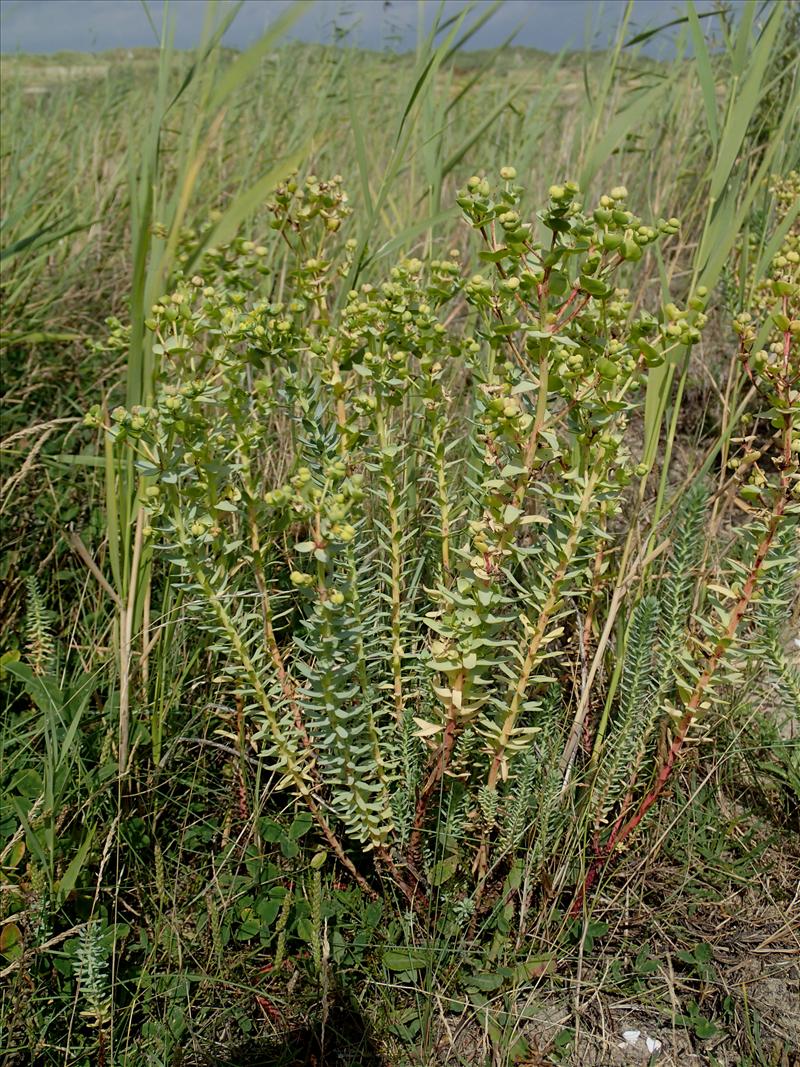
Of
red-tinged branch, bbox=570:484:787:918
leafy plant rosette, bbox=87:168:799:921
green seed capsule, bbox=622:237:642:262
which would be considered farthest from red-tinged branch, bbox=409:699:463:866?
green seed capsule, bbox=622:237:642:262

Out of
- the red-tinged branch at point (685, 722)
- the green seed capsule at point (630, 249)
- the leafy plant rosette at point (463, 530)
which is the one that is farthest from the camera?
the red-tinged branch at point (685, 722)

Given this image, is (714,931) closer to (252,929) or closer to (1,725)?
(252,929)

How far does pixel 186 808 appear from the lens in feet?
4.98

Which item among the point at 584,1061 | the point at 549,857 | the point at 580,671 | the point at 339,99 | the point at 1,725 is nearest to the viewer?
the point at 584,1061

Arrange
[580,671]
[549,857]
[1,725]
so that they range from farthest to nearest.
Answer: [1,725] → [580,671] → [549,857]

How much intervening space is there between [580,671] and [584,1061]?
0.60 meters

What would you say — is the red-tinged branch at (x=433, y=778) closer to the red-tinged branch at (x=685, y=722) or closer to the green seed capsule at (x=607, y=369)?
the red-tinged branch at (x=685, y=722)

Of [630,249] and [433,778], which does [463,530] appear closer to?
[433,778]

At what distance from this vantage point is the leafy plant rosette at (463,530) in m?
1.14

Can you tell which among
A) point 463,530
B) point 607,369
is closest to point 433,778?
point 463,530

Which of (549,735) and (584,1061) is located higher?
(549,735)

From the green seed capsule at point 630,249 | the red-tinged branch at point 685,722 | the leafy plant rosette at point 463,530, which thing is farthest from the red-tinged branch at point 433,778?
the green seed capsule at point 630,249

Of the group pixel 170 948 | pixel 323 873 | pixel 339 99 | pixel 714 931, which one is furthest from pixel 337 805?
pixel 339 99

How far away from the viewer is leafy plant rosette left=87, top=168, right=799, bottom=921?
3.73ft
